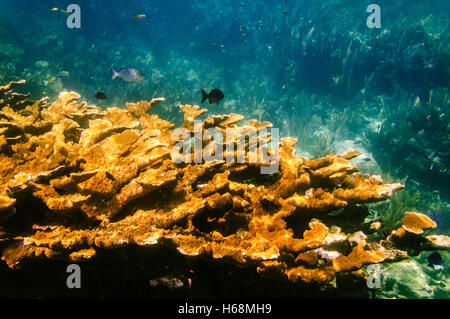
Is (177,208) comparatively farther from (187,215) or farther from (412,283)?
(412,283)

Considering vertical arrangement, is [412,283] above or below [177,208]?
below

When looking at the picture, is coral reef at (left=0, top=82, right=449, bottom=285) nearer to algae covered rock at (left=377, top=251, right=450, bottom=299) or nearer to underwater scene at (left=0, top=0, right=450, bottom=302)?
underwater scene at (left=0, top=0, right=450, bottom=302)

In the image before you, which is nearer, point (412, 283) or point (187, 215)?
point (187, 215)

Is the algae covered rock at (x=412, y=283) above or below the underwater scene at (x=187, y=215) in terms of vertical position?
below

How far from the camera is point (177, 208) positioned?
174cm

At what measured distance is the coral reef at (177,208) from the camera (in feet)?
5.29

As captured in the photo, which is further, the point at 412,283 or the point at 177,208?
the point at 412,283

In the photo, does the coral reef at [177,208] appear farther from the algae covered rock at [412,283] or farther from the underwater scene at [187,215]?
the algae covered rock at [412,283]

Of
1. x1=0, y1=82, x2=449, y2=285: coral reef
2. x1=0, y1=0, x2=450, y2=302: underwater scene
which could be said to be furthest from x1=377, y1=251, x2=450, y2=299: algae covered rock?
x1=0, y1=82, x2=449, y2=285: coral reef

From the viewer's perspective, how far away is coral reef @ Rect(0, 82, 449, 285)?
5.29ft

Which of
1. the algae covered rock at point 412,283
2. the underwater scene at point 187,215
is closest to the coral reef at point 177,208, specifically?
the underwater scene at point 187,215

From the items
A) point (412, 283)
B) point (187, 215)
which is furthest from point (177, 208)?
point (412, 283)
